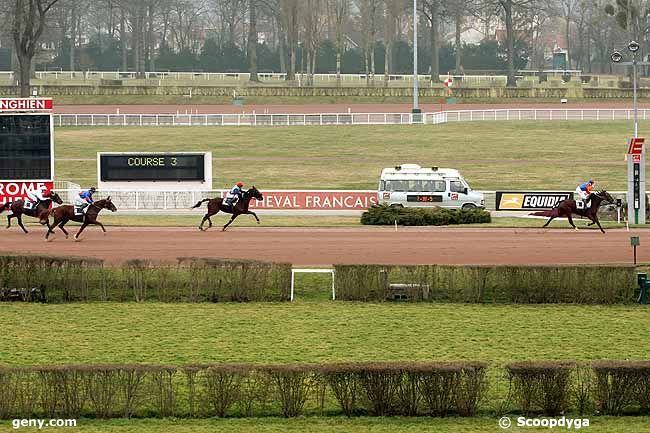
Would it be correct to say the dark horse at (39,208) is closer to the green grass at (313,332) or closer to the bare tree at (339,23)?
the green grass at (313,332)

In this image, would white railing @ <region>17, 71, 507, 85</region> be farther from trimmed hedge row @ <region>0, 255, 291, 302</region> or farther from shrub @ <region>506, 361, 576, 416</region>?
shrub @ <region>506, 361, 576, 416</region>

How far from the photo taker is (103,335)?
20.1m

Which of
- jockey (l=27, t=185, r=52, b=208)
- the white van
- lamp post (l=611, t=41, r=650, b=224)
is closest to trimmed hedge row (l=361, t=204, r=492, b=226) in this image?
the white van

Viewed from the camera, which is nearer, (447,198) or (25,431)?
(25,431)

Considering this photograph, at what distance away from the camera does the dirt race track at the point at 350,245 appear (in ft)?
89.5

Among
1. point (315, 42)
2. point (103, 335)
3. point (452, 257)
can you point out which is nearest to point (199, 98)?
point (315, 42)

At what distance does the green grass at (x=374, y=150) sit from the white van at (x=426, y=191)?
7335 mm

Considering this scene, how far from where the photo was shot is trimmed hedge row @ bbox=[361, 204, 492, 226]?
33156 millimetres

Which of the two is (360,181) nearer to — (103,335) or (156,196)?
(156,196)

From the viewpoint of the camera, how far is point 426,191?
35438 mm

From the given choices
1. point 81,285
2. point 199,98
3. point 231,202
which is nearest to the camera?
point 81,285

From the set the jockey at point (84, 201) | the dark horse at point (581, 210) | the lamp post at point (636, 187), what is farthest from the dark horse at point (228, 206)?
the lamp post at point (636, 187)

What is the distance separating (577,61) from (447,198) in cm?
8545

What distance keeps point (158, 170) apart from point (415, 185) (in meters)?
7.34
